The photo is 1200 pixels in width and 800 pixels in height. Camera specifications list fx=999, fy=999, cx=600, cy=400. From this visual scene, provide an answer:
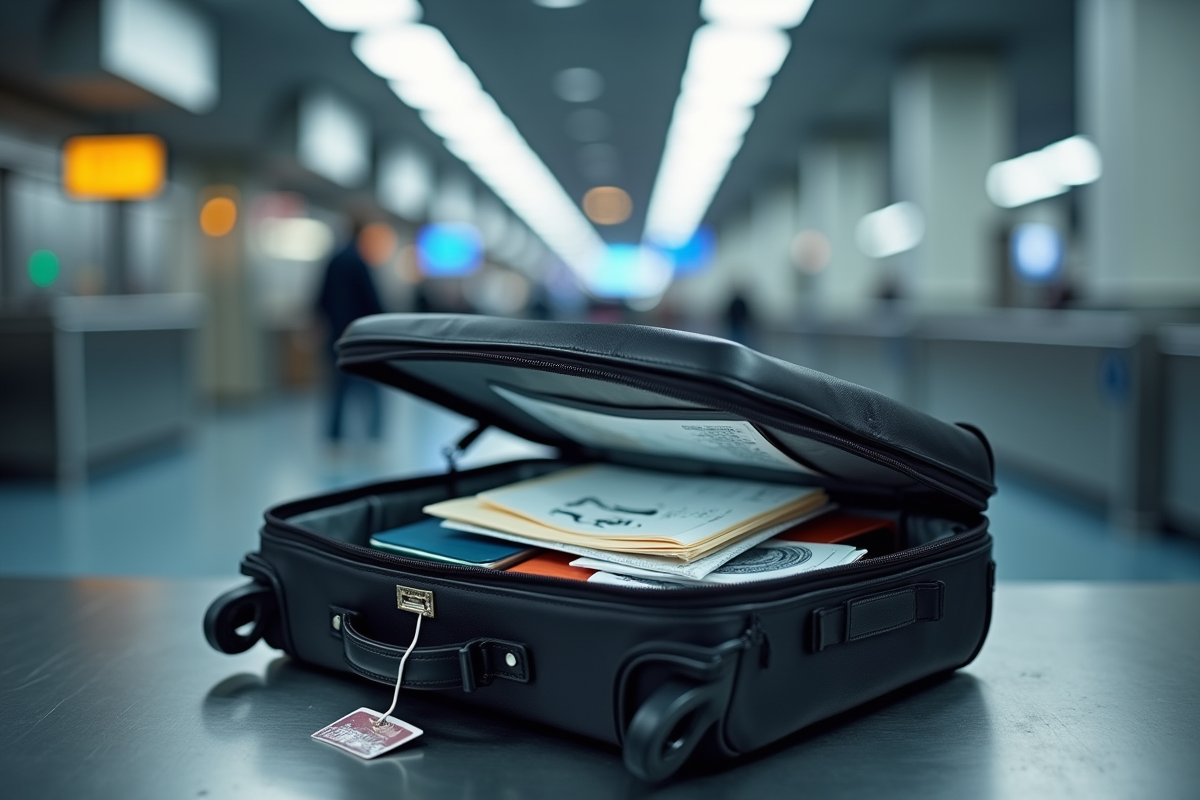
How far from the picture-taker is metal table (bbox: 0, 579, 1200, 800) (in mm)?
622

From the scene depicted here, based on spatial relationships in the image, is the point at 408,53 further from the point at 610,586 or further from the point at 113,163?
the point at 610,586

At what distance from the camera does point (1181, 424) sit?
4301 mm

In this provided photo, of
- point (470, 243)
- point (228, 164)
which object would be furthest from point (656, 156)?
point (228, 164)

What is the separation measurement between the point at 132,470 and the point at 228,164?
7.89 m

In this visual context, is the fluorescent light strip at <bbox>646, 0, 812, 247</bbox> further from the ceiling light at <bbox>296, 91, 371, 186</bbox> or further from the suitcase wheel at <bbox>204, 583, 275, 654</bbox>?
the suitcase wheel at <bbox>204, 583, 275, 654</bbox>

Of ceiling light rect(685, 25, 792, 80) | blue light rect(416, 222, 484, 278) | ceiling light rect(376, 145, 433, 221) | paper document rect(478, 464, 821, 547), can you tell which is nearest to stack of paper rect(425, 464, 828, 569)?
paper document rect(478, 464, 821, 547)

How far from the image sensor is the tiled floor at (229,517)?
151 inches

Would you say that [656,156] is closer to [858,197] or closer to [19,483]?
[858,197]

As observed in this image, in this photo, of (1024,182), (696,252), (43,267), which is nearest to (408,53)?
(43,267)

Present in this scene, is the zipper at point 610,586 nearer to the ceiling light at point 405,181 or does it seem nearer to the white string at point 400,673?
the white string at point 400,673

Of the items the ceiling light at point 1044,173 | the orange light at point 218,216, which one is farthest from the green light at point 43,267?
the ceiling light at point 1044,173

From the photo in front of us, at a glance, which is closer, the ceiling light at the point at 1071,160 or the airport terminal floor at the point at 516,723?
the airport terminal floor at the point at 516,723

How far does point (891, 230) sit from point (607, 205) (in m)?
6.33

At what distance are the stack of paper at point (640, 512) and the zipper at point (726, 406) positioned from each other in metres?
0.13
